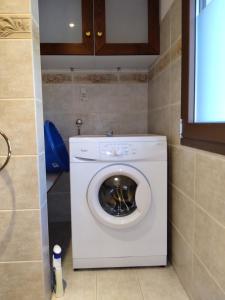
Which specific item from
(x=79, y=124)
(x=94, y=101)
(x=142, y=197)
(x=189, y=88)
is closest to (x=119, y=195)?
(x=142, y=197)

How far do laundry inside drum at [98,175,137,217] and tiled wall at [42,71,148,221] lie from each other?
870 millimetres

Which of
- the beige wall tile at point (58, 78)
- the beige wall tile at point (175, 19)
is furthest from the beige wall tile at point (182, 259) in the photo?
the beige wall tile at point (58, 78)

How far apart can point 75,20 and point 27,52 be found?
2.98ft

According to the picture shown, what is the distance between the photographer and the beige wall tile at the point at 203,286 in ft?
3.42

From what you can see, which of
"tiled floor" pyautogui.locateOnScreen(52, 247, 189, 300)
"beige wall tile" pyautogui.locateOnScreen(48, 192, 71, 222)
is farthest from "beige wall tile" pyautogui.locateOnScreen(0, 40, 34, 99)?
"beige wall tile" pyautogui.locateOnScreen(48, 192, 71, 222)

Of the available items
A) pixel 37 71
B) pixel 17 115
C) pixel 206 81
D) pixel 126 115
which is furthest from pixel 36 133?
pixel 126 115

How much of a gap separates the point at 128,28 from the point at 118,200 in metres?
1.30

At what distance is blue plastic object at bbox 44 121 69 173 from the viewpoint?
74.1 inches

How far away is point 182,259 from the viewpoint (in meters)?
1.47

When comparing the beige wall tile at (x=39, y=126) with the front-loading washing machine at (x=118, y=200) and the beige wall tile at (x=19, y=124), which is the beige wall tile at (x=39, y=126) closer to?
the beige wall tile at (x=19, y=124)

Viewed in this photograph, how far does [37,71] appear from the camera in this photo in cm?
119

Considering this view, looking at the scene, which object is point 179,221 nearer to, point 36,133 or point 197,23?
point 36,133

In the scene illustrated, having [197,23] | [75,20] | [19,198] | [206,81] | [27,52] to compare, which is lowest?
[19,198]

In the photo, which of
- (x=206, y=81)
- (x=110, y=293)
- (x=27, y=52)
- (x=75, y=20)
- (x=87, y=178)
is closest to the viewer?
(x=27, y=52)
